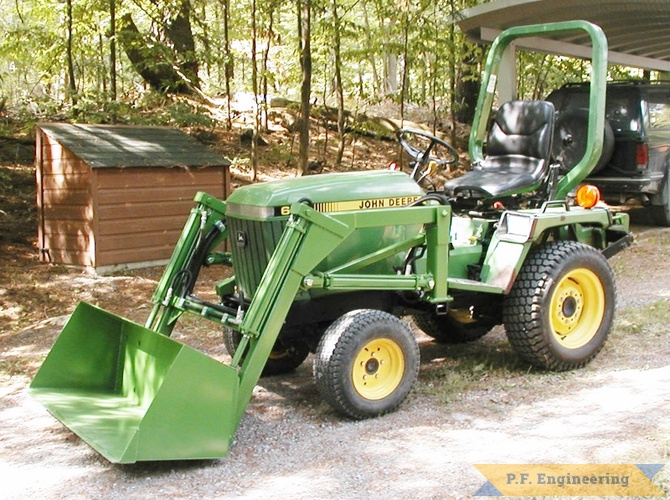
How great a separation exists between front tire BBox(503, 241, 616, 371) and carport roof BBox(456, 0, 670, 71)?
5084mm

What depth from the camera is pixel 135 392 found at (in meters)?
4.45

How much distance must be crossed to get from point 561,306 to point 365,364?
1.52 metres

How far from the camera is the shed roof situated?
28.2 ft

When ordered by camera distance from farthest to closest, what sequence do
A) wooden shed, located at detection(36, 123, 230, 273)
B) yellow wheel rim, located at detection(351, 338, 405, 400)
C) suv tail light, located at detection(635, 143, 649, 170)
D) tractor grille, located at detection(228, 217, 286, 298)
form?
suv tail light, located at detection(635, 143, 649, 170) → wooden shed, located at detection(36, 123, 230, 273) → tractor grille, located at detection(228, 217, 286, 298) → yellow wheel rim, located at detection(351, 338, 405, 400)

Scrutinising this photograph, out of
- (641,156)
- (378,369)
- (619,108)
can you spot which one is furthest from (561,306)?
(619,108)

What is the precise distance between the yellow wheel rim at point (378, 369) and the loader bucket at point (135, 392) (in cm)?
73

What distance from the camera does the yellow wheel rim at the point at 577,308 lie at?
510 cm

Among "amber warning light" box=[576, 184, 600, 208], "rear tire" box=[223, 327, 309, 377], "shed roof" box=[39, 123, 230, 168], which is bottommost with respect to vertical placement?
"rear tire" box=[223, 327, 309, 377]

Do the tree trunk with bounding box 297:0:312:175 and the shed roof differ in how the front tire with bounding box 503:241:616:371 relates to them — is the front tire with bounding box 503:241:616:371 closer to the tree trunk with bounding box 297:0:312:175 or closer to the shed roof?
the shed roof

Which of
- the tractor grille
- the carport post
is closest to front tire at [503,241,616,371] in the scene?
the tractor grille

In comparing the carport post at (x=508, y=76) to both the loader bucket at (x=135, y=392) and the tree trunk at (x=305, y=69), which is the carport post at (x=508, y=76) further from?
the loader bucket at (x=135, y=392)

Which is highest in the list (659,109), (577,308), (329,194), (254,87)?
(254,87)

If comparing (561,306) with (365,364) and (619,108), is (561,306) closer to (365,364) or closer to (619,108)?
(365,364)

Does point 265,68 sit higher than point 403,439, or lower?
higher
